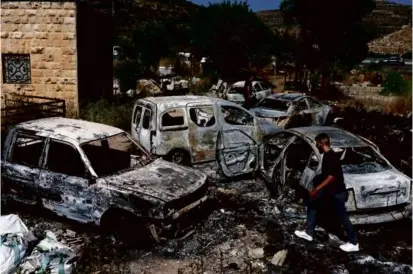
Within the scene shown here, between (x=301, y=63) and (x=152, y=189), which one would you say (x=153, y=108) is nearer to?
(x=152, y=189)

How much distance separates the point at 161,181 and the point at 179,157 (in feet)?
9.41

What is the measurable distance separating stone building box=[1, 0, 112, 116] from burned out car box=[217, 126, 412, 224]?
22.3 ft

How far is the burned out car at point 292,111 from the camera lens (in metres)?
13.5

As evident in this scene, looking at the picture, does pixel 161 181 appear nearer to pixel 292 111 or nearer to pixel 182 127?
pixel 182 127

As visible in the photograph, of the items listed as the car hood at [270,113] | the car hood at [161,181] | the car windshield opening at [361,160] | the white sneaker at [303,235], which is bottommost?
the white sneaker at [303,235]

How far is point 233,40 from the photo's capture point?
26.0m

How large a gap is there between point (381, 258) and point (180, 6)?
63.1 m

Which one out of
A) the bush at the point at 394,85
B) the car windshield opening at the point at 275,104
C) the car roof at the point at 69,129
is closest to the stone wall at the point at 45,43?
the car windshield opening at the point at 275,104

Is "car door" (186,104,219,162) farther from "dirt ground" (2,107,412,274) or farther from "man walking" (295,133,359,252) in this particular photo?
"man walking" (295,133,359,252)

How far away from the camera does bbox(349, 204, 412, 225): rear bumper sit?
7.03m

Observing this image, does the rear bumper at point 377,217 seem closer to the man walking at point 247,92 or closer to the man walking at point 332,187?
the man walking at point 332,187

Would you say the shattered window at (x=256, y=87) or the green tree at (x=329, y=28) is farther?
the green tree at (x=329, y=28)

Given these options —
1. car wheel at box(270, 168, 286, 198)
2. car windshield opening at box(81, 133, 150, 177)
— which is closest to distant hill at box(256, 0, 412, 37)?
car wheel at box(270, 168, 286, 198)

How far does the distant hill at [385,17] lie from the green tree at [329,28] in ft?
157
